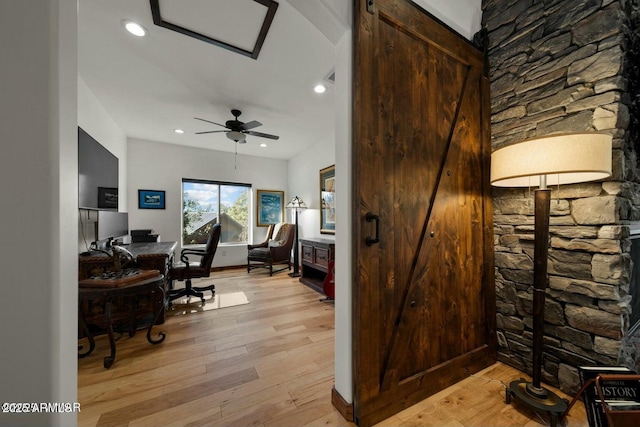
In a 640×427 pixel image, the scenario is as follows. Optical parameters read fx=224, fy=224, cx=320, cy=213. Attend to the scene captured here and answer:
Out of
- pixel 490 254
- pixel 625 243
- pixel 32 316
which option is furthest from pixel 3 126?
pixel 625 243

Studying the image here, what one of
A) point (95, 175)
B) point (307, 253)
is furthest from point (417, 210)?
point (95, 175)

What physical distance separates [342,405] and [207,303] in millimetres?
2416

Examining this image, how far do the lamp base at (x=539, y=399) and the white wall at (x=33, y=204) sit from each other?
2.06 meters

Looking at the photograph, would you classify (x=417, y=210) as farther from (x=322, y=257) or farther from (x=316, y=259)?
(x=316, y=259)

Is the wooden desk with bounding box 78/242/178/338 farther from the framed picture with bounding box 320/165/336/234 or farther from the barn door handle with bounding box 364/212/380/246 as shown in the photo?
the framed picture with bounding box 320/165/336/234

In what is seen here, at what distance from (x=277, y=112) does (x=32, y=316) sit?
3248 millimetres

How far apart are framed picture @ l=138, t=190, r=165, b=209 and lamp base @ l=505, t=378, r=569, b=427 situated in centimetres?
562

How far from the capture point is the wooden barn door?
47.2 inches

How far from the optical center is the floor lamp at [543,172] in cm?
103

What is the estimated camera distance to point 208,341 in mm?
2072

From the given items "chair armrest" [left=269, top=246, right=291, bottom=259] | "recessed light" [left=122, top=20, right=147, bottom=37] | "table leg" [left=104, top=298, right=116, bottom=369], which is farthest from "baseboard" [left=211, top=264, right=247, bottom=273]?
"recessed light" [left=122, top=20, right=147, bottom=37]

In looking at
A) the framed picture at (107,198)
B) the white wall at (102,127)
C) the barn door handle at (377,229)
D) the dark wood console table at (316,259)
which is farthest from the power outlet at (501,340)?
the white wall at (102,127)

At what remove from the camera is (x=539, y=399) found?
4.07 ft

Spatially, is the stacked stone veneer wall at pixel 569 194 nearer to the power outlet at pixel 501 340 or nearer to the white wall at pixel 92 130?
the power outlet at pixel 501 340
